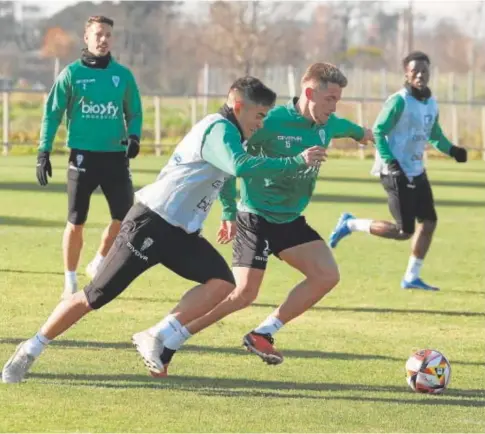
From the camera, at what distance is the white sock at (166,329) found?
910 cm

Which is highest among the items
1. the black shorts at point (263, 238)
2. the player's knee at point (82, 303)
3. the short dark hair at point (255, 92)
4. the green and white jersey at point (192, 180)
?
the short dark hair at point (255, 92)

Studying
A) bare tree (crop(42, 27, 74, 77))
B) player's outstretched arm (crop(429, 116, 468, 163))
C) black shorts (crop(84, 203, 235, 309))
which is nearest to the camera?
black shorts (crop(84, 203, 235, 309))

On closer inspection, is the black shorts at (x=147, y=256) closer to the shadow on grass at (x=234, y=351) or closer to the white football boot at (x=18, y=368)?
the white football boot at (x=18, y=368)

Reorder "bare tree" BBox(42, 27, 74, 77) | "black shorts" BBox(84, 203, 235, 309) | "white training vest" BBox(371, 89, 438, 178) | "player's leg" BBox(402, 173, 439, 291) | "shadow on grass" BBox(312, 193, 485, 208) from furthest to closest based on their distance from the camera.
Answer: "bare tree" BBox(42, 27, 74, 77), "shadow on grass" BBox(312, 193, 485, 208), "player's leg" BBox(402, 173, 439, 291), "white training vest" BBox(371, 89, 438, 178), "black shorts" BBox(84, 203, 235, 309)

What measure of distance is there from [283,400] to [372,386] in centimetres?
82

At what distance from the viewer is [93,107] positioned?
12672 millimetres

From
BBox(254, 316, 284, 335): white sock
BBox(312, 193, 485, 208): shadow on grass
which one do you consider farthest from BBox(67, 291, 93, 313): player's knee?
BBox(312, 193, 485, 208): shadow on grass

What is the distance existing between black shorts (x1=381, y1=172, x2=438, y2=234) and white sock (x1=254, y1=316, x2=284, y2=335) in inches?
166

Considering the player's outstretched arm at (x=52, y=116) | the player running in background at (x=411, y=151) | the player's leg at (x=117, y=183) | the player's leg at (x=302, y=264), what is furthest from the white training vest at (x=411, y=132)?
the player's leg at (x=302, y=264)

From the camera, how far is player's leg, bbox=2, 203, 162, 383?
28.6ft

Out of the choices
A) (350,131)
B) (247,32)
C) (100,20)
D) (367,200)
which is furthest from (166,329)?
(247,32)

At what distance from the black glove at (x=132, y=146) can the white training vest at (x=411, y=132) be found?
2.47m

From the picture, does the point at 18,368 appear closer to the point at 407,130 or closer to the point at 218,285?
the point at 218,285

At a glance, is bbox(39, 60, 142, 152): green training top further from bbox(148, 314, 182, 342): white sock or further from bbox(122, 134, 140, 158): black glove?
bbox(148, 314, 182, 342): white sock
